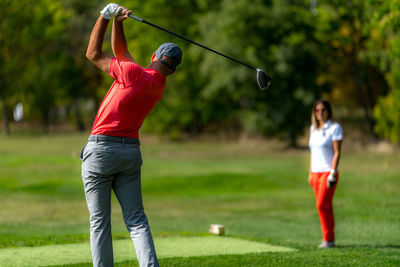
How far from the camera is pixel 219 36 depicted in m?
35.7

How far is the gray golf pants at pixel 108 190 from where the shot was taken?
5.29 meters

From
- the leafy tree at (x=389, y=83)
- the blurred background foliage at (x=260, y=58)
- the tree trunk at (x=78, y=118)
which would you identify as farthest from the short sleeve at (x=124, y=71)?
the tree trunk at (x=78, y=118)

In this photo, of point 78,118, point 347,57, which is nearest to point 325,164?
point 347,57

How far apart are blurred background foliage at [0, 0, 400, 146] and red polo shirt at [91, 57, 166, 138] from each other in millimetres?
15222

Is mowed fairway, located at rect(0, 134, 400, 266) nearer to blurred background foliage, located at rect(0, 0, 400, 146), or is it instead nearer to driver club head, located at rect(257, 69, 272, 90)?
driver club head, located at rect(257, 69, 272, 90)

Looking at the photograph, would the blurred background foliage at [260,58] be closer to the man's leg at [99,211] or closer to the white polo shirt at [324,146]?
the white polo shirt at [324,146]

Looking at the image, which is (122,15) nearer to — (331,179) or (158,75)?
(158,75)

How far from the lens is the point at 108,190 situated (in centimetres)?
543

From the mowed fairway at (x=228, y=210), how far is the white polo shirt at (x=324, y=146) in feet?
3.78

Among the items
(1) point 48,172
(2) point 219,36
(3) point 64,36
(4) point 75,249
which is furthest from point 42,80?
(4) point 75,249

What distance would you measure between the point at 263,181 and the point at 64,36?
4513cm

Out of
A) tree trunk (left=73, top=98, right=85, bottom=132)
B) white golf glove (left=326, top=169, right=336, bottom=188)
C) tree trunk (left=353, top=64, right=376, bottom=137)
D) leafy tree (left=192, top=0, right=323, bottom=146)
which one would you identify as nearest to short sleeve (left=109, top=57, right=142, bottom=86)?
white golf glove (left=326, top=169, right=336, bottom=188)

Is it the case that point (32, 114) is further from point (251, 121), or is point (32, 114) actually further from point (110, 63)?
point (110, 63)

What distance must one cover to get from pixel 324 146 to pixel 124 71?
4297 millimetres
